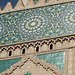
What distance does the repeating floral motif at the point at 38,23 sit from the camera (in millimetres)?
14359

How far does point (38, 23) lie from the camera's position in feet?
48.6

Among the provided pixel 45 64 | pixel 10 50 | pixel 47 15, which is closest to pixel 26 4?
pixel 47 15

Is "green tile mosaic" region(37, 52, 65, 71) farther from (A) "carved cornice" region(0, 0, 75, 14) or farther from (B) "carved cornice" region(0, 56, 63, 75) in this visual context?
(A) "carved cornice" region(0, 0, 75, 14)

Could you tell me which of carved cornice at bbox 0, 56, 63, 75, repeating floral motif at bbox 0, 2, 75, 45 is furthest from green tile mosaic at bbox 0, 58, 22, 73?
repeating floral motif at bbox 0, 2, 75, 45

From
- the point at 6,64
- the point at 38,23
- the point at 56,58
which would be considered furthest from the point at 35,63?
the point at 38,23

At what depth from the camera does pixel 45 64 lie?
1348cm

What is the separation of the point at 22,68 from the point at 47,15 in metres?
2.36

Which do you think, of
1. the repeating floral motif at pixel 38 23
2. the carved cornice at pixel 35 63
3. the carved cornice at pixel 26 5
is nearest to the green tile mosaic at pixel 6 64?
the carved cornice at pixel 35 63

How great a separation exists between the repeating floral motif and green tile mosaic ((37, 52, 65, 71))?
0.82 metres

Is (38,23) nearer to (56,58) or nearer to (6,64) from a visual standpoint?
(56,58)

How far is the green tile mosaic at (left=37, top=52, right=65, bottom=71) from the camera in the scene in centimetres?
1335

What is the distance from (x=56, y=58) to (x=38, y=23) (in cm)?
185

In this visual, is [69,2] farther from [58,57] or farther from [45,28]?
[58,57]

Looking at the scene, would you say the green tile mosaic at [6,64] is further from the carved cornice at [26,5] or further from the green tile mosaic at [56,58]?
the carved cornice at [26,5]
